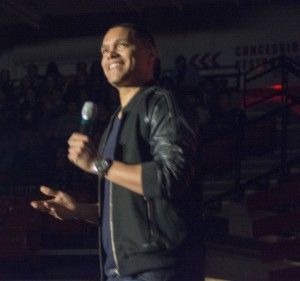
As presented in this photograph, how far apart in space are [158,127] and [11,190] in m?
6.83

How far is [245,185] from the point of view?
22.2ft

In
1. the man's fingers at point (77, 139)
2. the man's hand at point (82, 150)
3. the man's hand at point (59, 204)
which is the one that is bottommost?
the man's hand at point (59, 204)

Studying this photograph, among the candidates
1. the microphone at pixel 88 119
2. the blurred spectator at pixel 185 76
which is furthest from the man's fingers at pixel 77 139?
the blurred spectator at pixel 185 76

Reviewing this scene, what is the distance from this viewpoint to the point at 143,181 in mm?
2162

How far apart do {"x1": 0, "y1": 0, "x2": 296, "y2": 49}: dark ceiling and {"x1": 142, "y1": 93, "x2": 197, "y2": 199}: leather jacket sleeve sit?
36.2 ft

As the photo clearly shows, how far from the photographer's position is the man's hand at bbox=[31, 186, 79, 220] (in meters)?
2.61

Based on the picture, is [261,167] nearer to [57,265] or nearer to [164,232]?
[57,265]

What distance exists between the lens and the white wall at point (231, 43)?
13234 mm

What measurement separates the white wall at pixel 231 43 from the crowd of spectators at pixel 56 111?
1638 mm

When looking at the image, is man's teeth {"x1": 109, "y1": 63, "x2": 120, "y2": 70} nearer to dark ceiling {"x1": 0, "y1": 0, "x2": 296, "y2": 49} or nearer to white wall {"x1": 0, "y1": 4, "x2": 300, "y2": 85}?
white wall {"x1": 0, "y1": 4, "x2": 300, "y2": 85}

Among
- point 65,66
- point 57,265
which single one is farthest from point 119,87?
point 65,66

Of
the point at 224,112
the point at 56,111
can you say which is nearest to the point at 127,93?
the point at 224,112

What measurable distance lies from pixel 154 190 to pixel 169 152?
0.13 meters

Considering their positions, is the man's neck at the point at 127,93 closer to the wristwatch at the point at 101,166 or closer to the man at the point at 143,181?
the man at the point at 143,181
